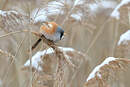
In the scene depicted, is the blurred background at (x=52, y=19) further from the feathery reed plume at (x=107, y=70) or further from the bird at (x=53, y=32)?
the feathery reed plume at (x=107, y=70)

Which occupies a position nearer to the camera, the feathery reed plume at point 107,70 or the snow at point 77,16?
the feathery reed plume at point 107,70

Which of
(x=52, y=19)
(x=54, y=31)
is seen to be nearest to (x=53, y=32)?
(x=54, y=31)

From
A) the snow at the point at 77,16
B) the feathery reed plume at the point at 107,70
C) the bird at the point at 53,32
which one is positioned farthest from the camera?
the snow at the point at 77,16

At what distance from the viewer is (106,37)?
139 inches

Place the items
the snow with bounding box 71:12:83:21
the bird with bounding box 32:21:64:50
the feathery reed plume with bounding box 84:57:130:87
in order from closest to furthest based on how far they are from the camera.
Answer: the feathery reed plume with bounding box 84:57:130:87, the bird with bounding box 32:21:64:50, the snow with bounding box 71:12:83:21

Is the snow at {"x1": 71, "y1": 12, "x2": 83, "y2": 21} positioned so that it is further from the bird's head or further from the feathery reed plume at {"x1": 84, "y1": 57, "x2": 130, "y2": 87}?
the feathery reed plume at {"x1": 84, "y1": 57, "x2": 130, "y2": 87}

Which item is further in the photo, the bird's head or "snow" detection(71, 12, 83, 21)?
"snow" detection(71, 12, 83, 21)

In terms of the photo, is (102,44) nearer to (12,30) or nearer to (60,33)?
(60,33)

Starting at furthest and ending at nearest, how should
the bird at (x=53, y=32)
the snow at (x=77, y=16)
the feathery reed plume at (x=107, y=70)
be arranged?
1. the snow at (x=77, y=16)
2. the bird at (x=53, y=32)
3. the feathery reed plume at (x=107, y=70)

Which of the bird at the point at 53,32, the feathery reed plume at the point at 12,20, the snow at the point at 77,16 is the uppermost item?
the snow at the point at 77,16

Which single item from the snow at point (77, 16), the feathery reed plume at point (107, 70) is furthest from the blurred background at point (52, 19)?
the feathery reed plume at point (107, 70)

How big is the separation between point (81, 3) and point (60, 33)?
41 centimetres

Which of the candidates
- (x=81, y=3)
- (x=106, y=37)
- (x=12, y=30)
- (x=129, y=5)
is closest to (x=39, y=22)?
(x=12, y=30)

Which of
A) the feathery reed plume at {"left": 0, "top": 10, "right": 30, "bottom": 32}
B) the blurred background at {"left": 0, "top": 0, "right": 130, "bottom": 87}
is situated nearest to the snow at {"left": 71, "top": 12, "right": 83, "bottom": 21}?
the blurred background at {"left": 0, "top": 0, "right": 130, "bottom": 87}
